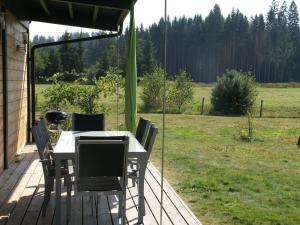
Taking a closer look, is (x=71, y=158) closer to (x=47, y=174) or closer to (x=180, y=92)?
(x=47, y=174)

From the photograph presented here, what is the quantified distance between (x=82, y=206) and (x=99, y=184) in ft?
2.57

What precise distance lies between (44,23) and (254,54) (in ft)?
178

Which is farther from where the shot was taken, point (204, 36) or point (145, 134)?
point (204, 36)

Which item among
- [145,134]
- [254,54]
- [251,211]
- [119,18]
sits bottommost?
[251,211]

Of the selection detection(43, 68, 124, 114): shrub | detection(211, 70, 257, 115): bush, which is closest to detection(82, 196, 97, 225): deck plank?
detection(43, 68, 124, 114): shrub

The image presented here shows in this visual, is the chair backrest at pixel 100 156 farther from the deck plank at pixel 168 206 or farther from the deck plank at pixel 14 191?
the deck plank at pixel 14 191

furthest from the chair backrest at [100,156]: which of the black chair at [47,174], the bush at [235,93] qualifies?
the bush at [235,93]

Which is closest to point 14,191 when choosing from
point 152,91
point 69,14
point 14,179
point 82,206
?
point 14,179

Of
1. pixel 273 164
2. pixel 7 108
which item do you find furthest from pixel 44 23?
pixel 273 164

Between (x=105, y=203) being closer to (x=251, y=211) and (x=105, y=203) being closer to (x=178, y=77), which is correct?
(x=251, y=211)

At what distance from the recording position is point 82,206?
4.24m

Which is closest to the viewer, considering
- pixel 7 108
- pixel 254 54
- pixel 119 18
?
pixel 7 108

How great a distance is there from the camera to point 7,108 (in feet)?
19.0

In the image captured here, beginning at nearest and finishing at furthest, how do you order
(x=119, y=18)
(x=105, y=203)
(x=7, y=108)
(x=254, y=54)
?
(x=105, y=203) → (x=7, y=108) → (x=119, y=18) → (x=254, y=54)
